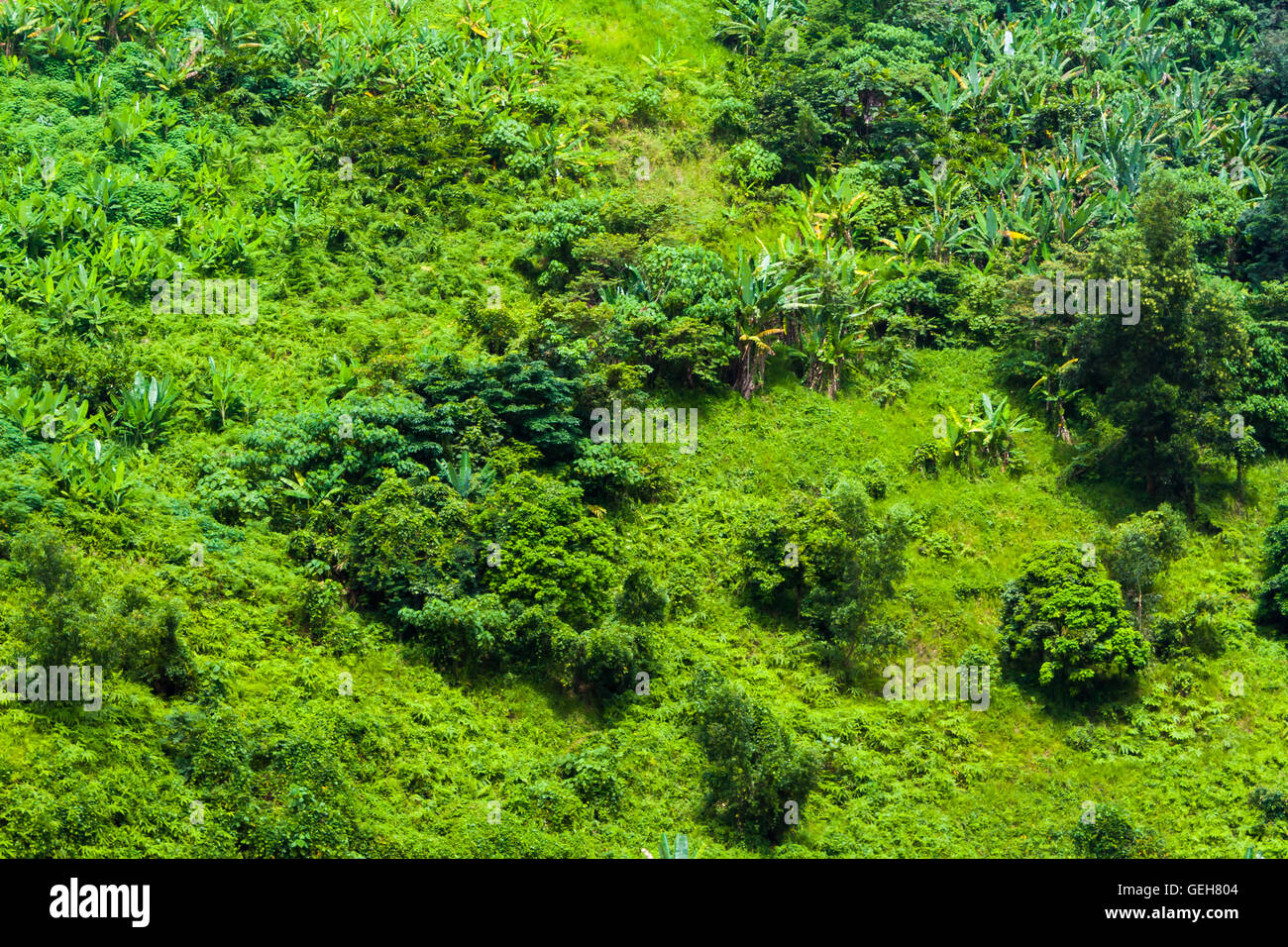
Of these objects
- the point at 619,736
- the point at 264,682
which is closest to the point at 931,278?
the point at 619,736

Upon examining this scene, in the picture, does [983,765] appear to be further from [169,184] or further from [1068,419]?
[169,184]

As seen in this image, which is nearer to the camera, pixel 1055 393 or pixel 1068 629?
pixel 1068 629

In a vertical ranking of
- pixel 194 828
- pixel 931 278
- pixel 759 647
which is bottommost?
pixel 194 828

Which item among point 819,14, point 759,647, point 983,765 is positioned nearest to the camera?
point 983,765
